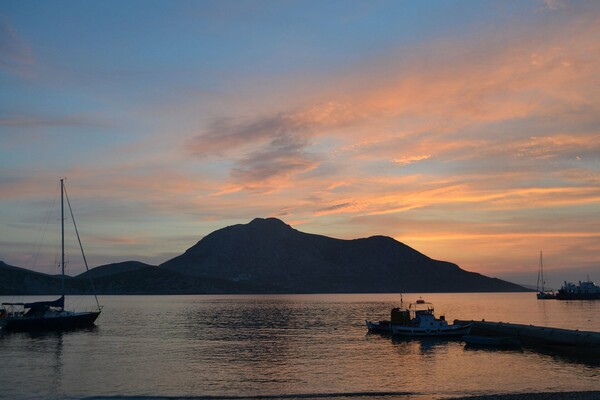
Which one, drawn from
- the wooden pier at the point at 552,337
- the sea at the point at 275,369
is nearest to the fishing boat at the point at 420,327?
the sea at the point at 275,369

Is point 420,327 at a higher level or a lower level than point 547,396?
lower

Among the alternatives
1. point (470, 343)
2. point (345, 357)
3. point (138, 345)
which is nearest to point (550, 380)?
point (345, 357)

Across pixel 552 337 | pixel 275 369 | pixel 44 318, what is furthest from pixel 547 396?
pixel 44 318

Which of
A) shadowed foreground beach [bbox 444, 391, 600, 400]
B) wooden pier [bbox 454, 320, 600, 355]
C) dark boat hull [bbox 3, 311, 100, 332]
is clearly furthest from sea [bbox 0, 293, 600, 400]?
dark boat hull [bbox 3, 311, 100, 332]

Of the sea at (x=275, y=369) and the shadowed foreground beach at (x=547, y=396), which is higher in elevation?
the shadowed foreground beach at (x=547, y=396)

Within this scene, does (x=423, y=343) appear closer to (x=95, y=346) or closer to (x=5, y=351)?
(x=95, y=346)

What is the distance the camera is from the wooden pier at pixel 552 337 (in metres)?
69.1

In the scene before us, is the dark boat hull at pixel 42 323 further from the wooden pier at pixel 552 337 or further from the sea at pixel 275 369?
the wooden pier at pixel 552 337

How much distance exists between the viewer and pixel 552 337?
7769 cm

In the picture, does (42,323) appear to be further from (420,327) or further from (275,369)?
(420,327)

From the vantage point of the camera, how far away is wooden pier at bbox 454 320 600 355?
69125mm

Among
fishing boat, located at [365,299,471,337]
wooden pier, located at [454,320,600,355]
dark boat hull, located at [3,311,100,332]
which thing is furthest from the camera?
dark boat hull, located at [3,311,100,332]

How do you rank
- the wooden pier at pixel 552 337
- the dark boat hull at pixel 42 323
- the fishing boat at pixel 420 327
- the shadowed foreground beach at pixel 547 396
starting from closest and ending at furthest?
the shadowed foreground beach at pixel 547 396
the wooden pier at pixel 552 337
the fishing boat at pixel 420 327
the dark boat hull at pixel 42 323

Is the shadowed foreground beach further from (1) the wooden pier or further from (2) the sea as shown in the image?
(1) the wooden pier
